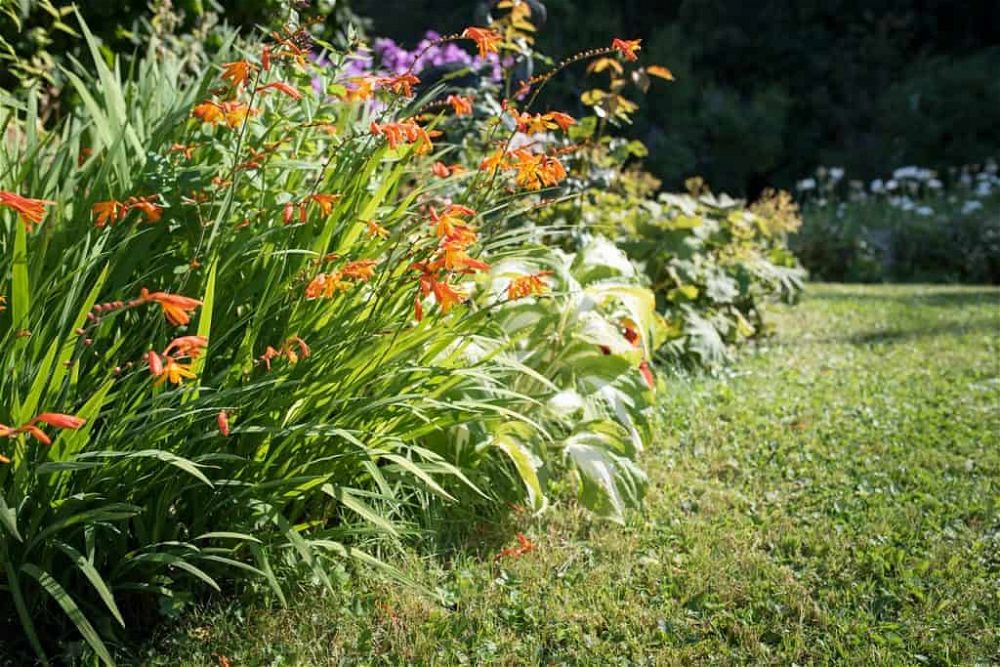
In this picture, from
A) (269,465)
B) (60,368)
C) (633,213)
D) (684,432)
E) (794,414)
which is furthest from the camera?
(633,213)

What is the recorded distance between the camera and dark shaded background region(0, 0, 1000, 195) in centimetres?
1398

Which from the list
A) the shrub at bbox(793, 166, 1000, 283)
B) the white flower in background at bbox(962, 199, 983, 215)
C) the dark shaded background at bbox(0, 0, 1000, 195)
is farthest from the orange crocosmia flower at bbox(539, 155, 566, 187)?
the dark shaded background at bbox(0, 0, 1000, 195)

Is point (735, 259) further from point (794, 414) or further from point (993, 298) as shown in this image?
point (993, 298)

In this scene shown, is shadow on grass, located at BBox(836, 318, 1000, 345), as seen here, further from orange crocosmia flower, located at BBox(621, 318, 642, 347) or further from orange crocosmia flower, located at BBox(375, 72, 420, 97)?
orange crocosmia flower, located at BBox(375, 72, 420, 97)

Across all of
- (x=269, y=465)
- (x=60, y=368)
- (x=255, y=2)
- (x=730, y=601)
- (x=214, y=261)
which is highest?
(x=255, y=2)

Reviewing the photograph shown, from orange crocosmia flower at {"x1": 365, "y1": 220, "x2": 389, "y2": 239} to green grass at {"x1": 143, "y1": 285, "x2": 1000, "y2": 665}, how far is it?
84cm

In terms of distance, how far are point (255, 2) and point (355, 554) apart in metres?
3.57

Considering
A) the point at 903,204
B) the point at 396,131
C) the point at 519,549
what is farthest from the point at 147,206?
the point at 903,204

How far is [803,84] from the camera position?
624 inches

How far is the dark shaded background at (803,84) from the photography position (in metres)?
14.0

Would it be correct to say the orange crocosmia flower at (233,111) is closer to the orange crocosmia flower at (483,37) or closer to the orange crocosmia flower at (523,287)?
the orange crocosmia flower at (483,37)

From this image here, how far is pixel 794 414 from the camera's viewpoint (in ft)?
13.2

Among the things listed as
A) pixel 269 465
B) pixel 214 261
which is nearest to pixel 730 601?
pixel 269 465

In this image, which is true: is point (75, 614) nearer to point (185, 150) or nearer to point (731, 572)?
point (185, 150)
